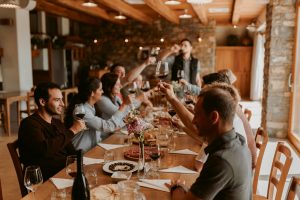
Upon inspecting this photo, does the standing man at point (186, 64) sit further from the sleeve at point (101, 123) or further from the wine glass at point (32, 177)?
the wine glass at point (32, 177)

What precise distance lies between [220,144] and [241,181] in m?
0.19

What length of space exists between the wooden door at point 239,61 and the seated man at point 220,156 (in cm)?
1153

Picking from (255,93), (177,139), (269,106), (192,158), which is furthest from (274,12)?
(255,93)

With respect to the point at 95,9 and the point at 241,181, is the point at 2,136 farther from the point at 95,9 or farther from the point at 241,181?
the point at 241,181

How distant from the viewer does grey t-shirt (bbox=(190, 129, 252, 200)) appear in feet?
4.70

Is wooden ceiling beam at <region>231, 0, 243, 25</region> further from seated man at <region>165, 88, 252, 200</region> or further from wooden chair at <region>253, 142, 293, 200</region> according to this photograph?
seated man at <region>165, 88, 252, 200</region>

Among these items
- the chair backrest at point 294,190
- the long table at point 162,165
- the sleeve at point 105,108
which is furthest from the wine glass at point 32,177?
the sleeve at point 105,108

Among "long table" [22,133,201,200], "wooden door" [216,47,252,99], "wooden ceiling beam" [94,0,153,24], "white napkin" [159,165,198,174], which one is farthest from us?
"wooden door" [216,47,252,99]

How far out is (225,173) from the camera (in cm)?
143

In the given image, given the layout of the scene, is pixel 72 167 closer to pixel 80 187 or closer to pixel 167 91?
pixel 80 187

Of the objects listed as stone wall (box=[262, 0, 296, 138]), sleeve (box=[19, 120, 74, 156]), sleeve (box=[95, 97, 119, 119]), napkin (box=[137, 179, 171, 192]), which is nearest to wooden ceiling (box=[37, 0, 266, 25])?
stone wall (box=[262, 0, 296, 138])

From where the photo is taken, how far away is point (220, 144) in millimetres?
1515

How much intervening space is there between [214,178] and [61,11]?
822 centimetres

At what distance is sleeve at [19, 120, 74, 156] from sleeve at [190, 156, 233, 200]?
1.31m
